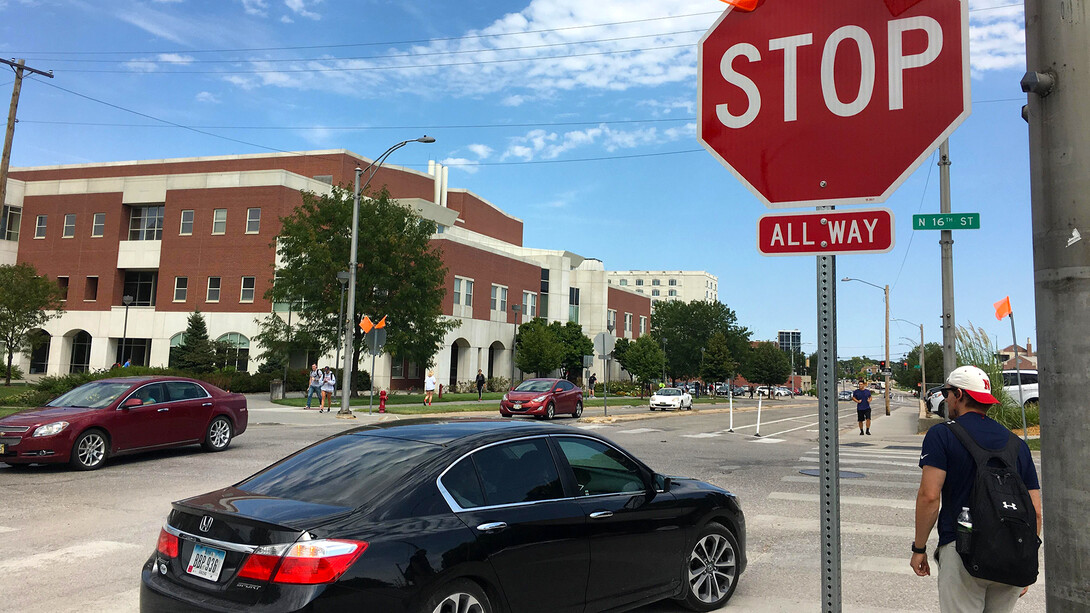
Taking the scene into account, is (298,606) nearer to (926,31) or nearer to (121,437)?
(926,31)

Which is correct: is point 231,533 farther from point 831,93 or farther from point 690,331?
point 690,331

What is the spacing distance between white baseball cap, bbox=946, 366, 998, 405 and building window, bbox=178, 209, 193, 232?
5696 cm

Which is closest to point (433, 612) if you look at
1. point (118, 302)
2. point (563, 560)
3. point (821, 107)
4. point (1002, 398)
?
point (563, 560)

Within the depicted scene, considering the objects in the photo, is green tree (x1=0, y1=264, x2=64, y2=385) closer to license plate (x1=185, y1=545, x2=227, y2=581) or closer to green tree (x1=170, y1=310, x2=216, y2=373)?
green tree (x1=170, y1=310, x2=216, y2=373)

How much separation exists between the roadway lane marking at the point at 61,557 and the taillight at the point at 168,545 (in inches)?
138

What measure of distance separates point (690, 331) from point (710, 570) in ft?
326

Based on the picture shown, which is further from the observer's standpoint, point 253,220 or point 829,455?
point 253,220

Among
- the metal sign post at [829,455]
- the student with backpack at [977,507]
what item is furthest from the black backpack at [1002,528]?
the metal sign post at [829,455]

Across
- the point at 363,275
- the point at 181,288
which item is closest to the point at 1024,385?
the point at 363,275

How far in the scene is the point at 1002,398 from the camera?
22.7 m

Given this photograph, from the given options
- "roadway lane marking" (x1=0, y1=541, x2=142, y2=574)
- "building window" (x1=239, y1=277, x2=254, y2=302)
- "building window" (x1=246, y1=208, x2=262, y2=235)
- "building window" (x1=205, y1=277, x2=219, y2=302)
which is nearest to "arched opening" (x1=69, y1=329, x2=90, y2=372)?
"building window" (x1=205, y1=277, x2=219, y2=302)

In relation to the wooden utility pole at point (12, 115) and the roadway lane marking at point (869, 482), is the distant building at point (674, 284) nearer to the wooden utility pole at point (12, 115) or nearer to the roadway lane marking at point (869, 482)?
the wooden utility pole at point (12, 115)

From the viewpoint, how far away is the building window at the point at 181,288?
174 feet

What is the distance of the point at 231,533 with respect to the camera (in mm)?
3912
